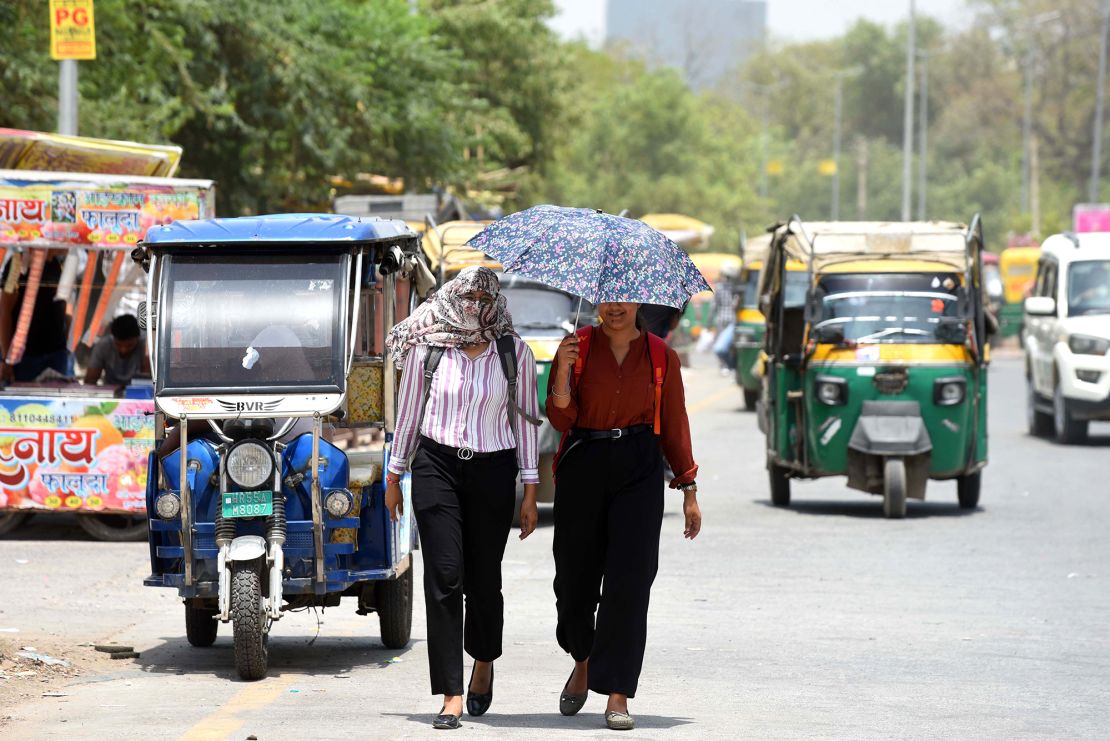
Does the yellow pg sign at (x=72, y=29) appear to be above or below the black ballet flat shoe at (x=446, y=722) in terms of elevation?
above

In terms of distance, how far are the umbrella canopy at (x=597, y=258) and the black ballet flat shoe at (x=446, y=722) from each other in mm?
1616

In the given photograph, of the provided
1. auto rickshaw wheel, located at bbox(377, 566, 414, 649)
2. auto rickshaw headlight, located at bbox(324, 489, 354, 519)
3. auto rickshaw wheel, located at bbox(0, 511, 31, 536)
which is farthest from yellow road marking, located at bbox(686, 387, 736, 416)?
auto rickshaw headlight, located at bbox(324, 489, 354, 519)

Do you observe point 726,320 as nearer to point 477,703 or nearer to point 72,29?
point 72,29

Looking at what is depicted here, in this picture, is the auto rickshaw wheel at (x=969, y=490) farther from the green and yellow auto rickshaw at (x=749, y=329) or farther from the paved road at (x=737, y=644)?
the green and yellow auto rickshaw at (x=749, y=329)

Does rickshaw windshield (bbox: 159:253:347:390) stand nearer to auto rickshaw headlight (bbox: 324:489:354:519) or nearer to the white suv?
auto rickshaw headlight (bbox: 324:489:354:519)

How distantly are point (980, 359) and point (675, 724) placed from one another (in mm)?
9389

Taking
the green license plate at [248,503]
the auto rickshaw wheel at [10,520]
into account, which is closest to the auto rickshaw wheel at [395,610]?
the green license plate at [248,503]

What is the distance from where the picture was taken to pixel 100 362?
15234 mm

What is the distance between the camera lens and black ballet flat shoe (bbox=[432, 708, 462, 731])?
7.73 m

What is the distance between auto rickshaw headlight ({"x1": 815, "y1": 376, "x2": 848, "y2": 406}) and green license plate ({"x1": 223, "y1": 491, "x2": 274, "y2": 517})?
8.22 meters

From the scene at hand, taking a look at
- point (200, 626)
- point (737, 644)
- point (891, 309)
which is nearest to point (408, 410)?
point (200, 626)

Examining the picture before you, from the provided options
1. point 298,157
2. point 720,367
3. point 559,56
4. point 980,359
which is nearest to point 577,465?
point 980,359

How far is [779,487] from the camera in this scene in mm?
17656

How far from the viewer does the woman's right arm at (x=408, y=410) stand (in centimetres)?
796
